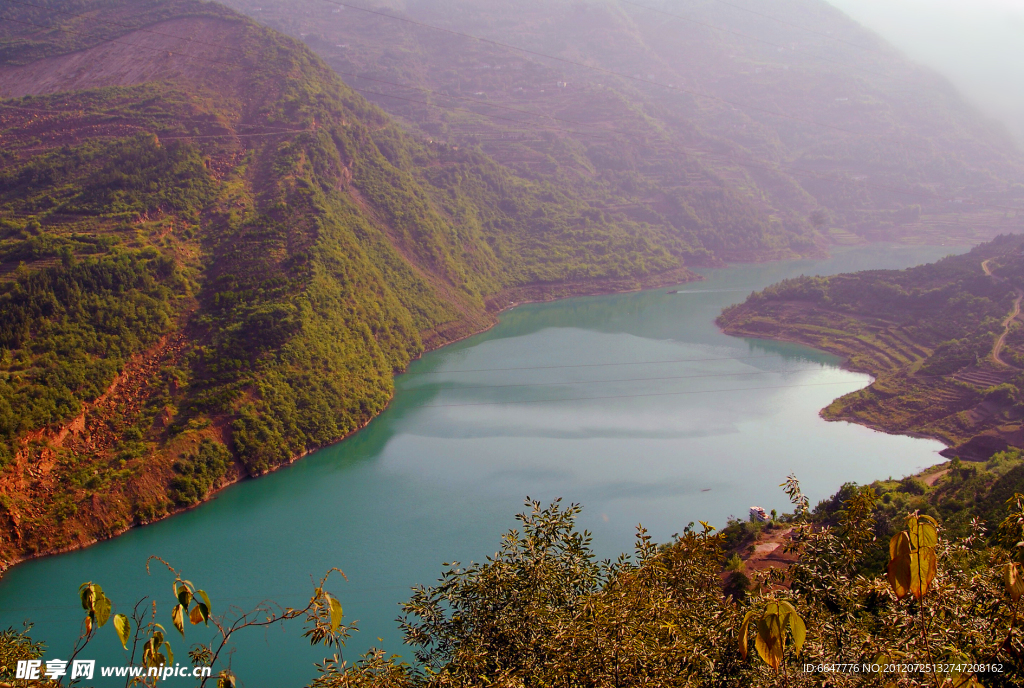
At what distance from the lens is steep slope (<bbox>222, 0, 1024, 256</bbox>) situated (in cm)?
8531

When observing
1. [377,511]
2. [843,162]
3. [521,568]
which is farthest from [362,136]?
[843,162]

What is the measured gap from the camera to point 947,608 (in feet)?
19.0

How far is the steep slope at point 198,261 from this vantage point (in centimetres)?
2367

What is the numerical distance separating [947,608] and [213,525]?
22172 mm

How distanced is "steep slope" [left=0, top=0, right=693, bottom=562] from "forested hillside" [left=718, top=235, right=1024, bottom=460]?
21.1 m

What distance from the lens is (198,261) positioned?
1340 inches

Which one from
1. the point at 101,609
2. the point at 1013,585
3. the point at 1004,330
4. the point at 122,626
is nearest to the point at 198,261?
the point at 101,609

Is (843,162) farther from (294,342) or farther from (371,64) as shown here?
(294,342)

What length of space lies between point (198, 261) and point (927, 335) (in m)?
42.0

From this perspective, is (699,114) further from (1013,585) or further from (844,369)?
(1013,585)

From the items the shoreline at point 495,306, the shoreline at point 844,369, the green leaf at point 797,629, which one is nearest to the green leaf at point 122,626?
the green leaf at point 797,629

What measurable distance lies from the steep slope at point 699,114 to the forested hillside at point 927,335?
97.6ft

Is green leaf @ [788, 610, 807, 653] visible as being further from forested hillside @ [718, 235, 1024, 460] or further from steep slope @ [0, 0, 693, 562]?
forested hillside @ [718, 235, 1024, 460]

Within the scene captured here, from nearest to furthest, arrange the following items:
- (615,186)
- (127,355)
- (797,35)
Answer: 1. (127,355)
2. (615,186)
3. (797,35)
